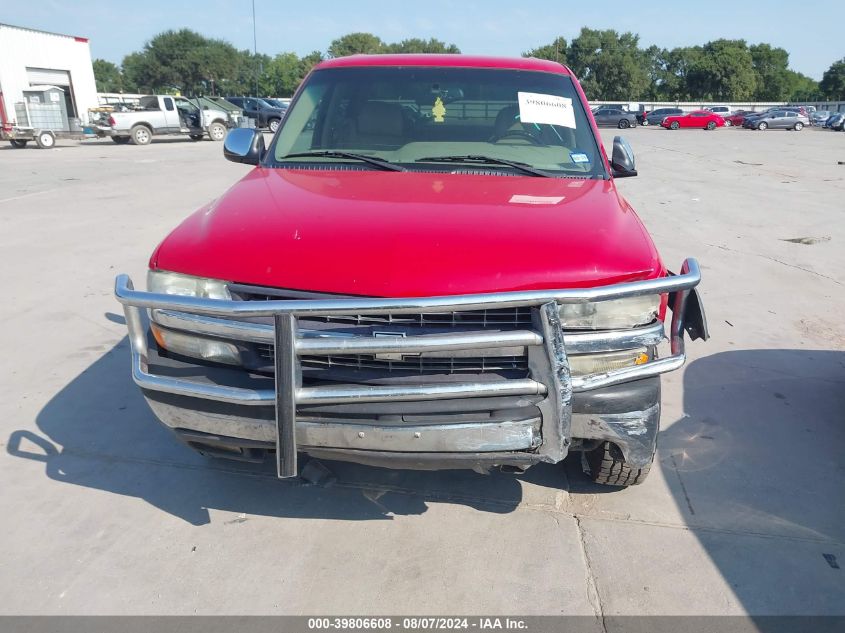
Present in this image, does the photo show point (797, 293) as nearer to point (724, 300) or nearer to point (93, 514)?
point (724, 300)

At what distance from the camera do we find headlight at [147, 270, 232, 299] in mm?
2338

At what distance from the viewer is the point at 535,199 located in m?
2.81

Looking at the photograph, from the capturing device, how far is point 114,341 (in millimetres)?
4688

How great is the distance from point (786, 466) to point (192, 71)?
238ft

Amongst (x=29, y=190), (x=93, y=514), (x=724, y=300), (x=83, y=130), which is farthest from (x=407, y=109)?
(x=83, y=130)

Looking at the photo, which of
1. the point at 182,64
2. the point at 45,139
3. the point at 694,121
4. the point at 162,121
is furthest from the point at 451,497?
the point at 182,64

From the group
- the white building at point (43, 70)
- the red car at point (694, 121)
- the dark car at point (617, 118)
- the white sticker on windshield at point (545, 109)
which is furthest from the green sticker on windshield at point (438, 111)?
the red car at point (694, 121)

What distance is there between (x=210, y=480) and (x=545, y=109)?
8.57 feet

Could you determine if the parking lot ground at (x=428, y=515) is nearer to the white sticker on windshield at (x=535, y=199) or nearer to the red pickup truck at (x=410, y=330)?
the red pickup truck at (x=410, y=330)

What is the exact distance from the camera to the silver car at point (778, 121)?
40594 mm

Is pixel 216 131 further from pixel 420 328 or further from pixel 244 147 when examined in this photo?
pixel 420 328

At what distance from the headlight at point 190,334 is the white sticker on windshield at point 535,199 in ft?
4.14

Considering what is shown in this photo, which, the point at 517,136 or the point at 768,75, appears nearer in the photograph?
the point at 517,136

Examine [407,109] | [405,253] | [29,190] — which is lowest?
[29,190]
